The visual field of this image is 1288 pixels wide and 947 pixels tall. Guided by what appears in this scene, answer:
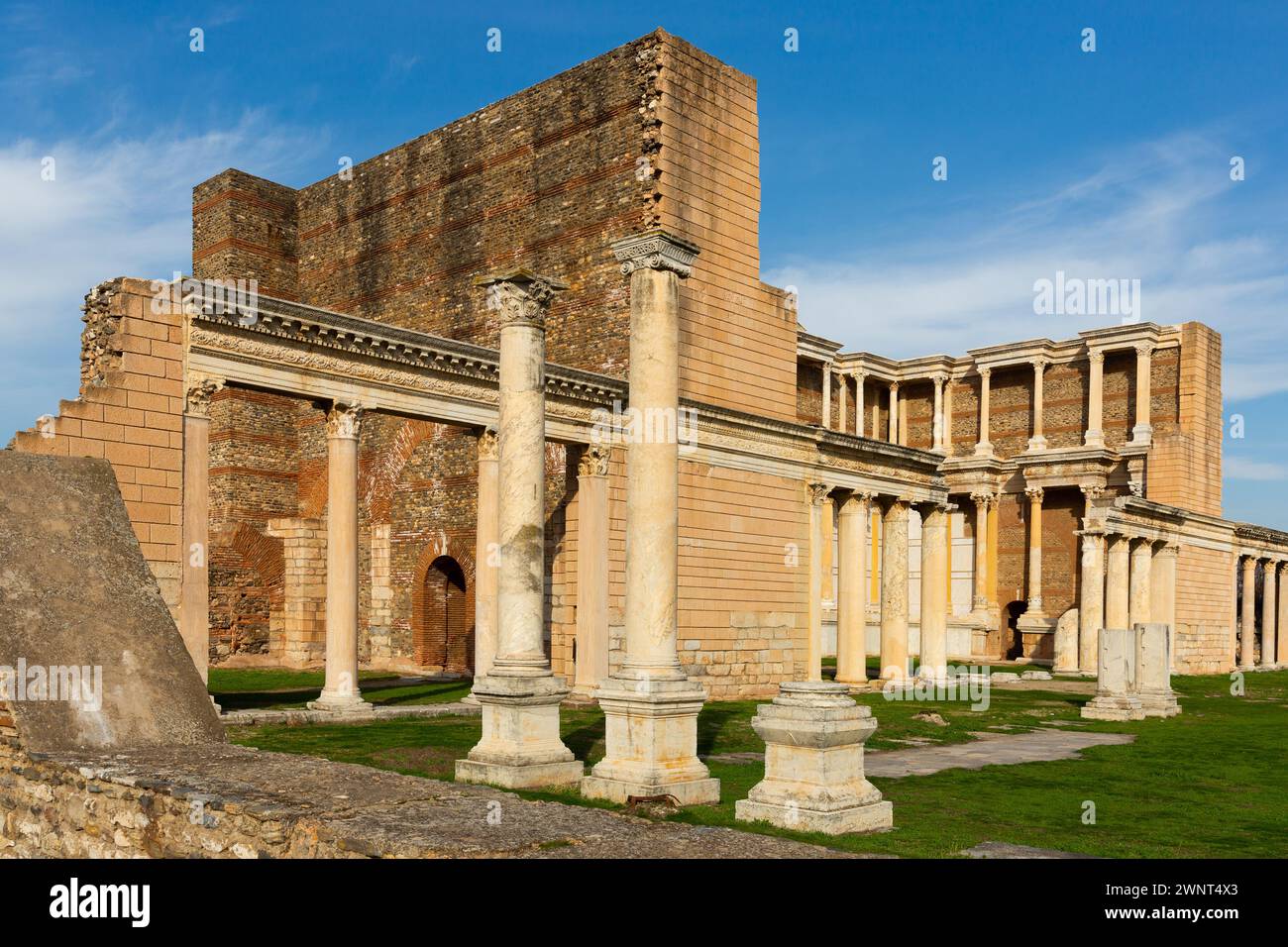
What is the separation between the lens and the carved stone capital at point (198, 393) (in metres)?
16.2

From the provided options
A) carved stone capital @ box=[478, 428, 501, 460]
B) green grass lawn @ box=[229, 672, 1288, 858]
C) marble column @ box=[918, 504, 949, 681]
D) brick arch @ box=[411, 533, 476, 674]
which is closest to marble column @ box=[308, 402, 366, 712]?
green grass lawn @ box=[229, 672, 1288, 858]

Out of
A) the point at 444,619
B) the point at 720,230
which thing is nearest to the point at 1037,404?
the point at 720,230

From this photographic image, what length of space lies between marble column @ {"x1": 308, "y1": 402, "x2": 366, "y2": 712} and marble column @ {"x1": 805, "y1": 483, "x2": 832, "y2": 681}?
37.9 ft

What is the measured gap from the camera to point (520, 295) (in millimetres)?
12555

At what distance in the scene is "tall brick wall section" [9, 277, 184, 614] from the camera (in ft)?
50.2

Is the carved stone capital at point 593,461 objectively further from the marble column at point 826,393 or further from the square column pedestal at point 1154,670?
the marble column at point 826,393

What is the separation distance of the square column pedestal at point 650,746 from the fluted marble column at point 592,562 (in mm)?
10720

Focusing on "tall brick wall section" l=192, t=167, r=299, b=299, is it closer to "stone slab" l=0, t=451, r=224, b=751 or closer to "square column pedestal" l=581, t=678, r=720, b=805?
"stone slab" l=0, t=451, r=224, b=751

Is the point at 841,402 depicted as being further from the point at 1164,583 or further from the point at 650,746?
the point at 650,746

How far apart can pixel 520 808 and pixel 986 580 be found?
3791 centimetres

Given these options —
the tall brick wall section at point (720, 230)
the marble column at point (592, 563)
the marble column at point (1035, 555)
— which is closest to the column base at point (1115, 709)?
the tall brick wall section at point (720, 230)
